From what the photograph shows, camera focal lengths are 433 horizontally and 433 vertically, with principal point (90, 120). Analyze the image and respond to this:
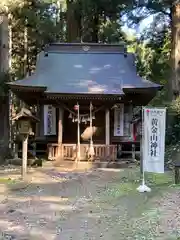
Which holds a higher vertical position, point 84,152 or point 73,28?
point 73,28

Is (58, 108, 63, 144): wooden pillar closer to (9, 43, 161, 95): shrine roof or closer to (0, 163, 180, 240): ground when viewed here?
(9, 43, 161, 95): shrine roof

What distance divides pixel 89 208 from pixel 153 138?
2857 mm

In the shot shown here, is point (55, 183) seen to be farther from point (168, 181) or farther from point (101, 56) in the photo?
point (101, 56)

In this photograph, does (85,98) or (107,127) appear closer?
(85,98)

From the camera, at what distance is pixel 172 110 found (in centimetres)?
1611

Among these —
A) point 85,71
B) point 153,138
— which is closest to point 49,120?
point 85,71

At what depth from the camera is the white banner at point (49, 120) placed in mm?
16375

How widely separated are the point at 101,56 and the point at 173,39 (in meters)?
2.89

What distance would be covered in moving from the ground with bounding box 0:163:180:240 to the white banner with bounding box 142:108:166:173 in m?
0.50

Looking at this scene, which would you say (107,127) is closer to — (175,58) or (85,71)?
(85,71)

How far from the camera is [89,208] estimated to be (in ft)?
25.8

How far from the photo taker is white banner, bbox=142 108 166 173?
32.2 feet

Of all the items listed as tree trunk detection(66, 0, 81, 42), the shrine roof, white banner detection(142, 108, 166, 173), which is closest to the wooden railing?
the shrine roof

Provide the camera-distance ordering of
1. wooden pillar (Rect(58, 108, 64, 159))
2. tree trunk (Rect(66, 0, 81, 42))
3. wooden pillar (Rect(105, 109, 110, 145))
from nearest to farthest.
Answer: wooden pillar (Rect(58, 108, 64, 159)) → wooden pillar (Rect(105, 109, 110, 145)) → tree trunk (Rect(66, 0, 81, 42))
